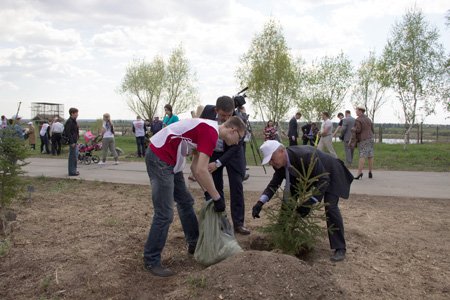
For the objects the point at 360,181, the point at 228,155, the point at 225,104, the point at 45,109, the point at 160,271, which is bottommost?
the point at 160,271

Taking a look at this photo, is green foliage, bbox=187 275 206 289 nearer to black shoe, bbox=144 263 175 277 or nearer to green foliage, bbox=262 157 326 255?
black shoe, bbox=144 263 175 277

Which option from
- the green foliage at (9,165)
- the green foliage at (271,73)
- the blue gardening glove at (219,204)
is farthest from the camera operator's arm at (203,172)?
the green foliage at (271,73)

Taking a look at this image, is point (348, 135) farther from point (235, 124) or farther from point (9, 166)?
point (9, 166)

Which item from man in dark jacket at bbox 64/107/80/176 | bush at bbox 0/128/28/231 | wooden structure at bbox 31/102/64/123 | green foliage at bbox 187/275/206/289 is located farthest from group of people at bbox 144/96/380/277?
wooden structure at bbox 31/102/64/123

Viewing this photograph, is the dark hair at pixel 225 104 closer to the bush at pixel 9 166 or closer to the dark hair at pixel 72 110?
the bush at pixel 9 166

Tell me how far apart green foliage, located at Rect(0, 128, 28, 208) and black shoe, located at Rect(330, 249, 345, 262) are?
4.12m

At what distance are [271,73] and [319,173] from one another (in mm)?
32131

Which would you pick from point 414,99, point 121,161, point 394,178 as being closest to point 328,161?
point 394,178

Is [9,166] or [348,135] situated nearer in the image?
[9,166]

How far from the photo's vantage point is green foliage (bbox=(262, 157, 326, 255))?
13.2 ft

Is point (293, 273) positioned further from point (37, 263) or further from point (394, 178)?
point (394, 178)

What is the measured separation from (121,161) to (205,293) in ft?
39.6

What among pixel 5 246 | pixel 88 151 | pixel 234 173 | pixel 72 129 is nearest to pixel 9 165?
pixel 5 246

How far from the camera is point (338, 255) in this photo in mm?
4332
